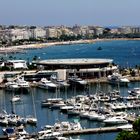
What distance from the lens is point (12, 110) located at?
24.7 meters

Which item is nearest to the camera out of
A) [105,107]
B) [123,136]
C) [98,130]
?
[123,136]

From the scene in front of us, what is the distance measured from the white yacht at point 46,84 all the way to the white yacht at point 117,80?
349 cm

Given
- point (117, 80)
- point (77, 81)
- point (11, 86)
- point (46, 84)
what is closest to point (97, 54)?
point (117, 80)

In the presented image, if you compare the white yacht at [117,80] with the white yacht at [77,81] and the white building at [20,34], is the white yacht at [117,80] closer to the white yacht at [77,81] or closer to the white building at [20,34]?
the white yacht at [77,81]

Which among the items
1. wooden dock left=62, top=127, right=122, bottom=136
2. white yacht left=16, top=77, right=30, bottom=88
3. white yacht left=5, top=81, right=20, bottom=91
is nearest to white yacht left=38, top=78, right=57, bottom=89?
white yacht left=16, top=77, right=30, bottom=88

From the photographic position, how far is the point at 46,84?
3231cm

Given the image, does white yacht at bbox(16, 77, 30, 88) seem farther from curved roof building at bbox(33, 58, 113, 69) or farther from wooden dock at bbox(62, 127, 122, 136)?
wooden dock at bbox(62, 127, 122, 136)

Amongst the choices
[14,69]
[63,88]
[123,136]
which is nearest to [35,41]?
[14,69]

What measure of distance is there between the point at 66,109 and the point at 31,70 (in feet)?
44.6

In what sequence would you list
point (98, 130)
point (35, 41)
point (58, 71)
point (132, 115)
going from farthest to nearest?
1. point (35, 41)
2. point (58, 71)
3. point (132, 115)
4. point (98, 130)

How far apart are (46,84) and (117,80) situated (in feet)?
13.2

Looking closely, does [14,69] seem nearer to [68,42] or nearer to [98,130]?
[98,130]

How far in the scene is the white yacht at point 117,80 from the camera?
33375 mm

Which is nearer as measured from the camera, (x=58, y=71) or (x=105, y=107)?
(x=105, y=107)
